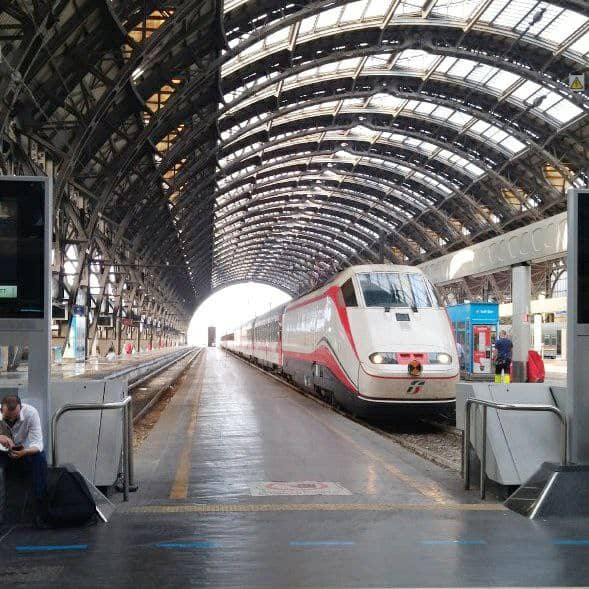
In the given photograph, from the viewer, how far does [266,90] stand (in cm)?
3831

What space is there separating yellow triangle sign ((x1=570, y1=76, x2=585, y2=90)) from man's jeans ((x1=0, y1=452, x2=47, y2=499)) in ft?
84.3

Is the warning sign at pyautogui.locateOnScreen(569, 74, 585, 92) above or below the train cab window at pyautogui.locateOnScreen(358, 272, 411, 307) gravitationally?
above

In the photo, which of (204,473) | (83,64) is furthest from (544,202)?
(204,473)

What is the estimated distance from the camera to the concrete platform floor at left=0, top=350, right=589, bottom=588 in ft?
17.2

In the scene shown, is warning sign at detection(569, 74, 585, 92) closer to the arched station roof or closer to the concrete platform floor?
the arched station roof

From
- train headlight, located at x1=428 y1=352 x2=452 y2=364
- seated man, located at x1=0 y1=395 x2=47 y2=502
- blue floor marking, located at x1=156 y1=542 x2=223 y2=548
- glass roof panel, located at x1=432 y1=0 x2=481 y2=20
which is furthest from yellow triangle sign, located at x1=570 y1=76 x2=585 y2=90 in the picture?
blue floor marking, located at x1=156 y1=542 x2=223 y2=548

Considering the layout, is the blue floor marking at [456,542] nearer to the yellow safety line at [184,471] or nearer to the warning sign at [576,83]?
the yellow safety line at [184,471]

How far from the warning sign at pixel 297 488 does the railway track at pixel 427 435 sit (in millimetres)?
2102

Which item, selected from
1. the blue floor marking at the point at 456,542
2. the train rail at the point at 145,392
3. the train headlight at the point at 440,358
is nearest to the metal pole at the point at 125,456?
the blue floor marking at the point at 456,542

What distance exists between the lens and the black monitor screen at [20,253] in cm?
707

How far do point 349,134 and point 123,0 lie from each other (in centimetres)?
2997

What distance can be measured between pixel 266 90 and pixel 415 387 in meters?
26.4

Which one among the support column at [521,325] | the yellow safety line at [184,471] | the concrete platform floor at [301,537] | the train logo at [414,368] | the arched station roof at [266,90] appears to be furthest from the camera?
the support column at [521,325]

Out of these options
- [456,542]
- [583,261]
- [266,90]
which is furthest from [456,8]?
[456,542]
